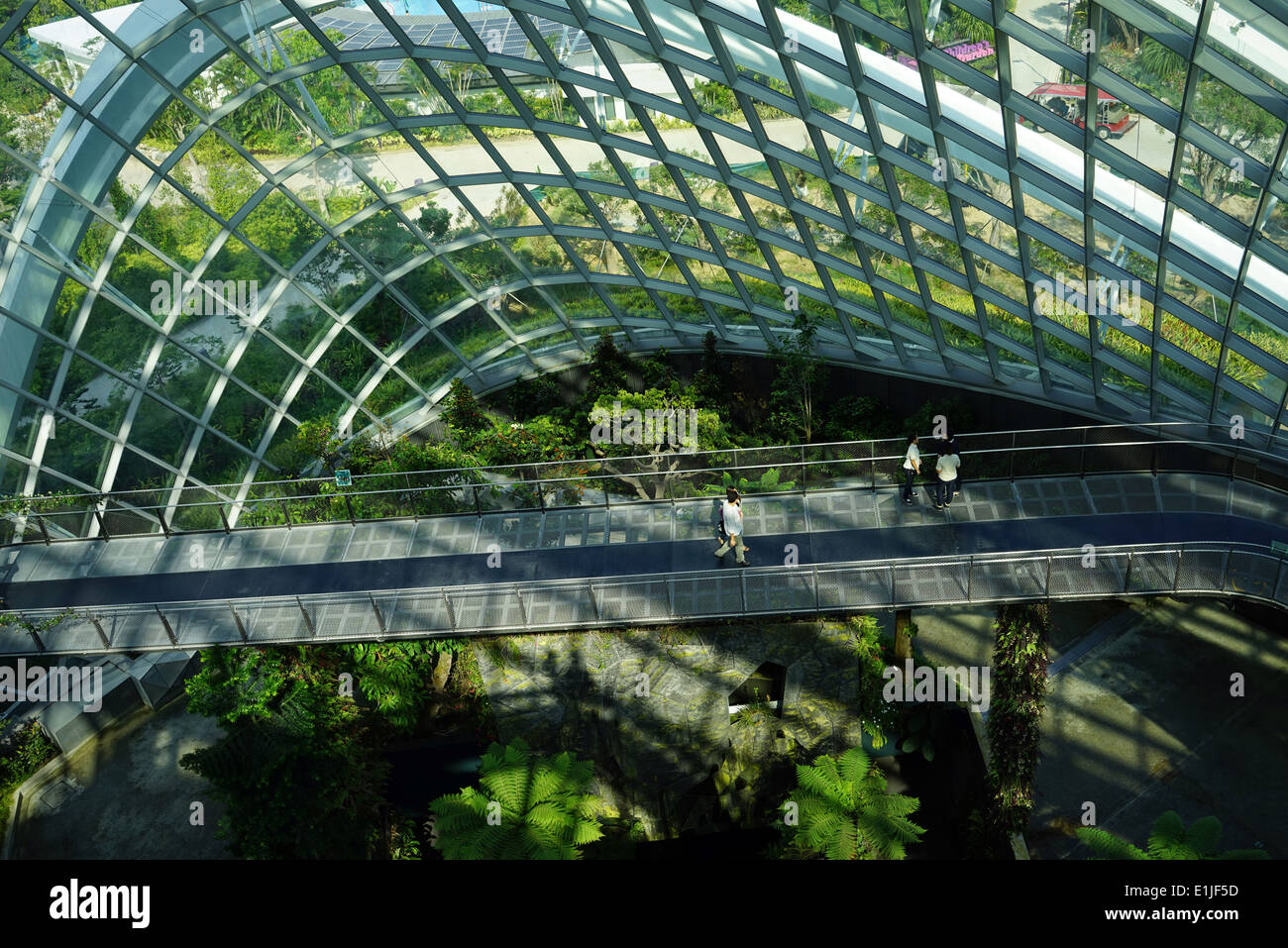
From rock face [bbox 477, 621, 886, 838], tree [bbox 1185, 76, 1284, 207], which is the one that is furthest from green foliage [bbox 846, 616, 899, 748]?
tree [bbox 1185, 76, 1284, 207]

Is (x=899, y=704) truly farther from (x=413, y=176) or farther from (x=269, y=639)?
(x=413, y=176)

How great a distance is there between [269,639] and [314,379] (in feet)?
39.8

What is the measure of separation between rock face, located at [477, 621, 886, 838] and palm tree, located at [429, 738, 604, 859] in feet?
5.65

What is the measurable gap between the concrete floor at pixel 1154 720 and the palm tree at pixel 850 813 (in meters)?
2.91

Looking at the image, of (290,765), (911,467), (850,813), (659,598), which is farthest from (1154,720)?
(290,765)

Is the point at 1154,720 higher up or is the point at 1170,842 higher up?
the point at 1154,720

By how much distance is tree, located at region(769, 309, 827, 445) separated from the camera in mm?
27188

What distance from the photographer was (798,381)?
90.2 feet

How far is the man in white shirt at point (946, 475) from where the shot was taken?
1989 centimetres

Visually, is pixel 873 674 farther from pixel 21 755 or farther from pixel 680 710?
pixel 21 755

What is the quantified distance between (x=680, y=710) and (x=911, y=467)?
6.96 m

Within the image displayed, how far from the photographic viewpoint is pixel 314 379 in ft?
99.1

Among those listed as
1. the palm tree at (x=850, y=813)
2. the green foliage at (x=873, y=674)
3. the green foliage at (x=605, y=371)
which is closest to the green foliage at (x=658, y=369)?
the green foliage at (x=605, y=371)
